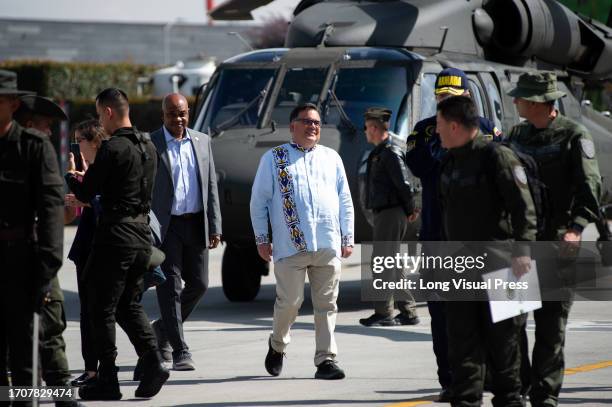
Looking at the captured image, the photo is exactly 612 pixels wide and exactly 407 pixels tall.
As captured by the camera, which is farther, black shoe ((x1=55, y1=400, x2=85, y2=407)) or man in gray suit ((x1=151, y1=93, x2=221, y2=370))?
man in gray suit ((x1=151, y1=93, x2=221, y2=370))

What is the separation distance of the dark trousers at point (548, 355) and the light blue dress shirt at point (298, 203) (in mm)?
1822

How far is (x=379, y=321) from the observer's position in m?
10.8

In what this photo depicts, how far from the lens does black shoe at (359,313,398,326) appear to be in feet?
35.2

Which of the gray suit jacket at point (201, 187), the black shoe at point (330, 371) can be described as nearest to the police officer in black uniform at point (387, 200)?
the gray suit jacket at point (201, 187)

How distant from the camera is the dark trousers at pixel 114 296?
7.37 meters

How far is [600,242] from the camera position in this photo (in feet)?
48.2

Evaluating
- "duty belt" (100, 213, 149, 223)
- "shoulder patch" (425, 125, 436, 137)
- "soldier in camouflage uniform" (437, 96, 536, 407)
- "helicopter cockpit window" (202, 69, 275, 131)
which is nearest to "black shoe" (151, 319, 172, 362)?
"duty belt" (100, 213, 149, 223)

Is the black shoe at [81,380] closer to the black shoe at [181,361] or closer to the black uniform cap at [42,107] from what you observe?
the black shoe at [181,361]

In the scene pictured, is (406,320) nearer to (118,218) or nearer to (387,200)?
Answer: (387,200)

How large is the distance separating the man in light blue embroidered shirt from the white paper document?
2.20 m

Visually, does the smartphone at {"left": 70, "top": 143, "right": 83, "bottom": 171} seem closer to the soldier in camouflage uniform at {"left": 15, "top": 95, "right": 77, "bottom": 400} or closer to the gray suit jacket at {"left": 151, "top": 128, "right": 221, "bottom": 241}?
the gray suit jacket at {"left": 151, "top": 128, "right": 221, "bottom": 241}

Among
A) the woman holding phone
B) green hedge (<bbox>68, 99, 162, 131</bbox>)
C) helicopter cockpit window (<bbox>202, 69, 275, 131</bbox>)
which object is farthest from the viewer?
green hedge (<bbox>68, 99, 162, 131</bbox>)

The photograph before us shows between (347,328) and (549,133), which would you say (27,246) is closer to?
(549,133)

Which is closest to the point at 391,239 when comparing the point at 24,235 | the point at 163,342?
the point at 163,342
